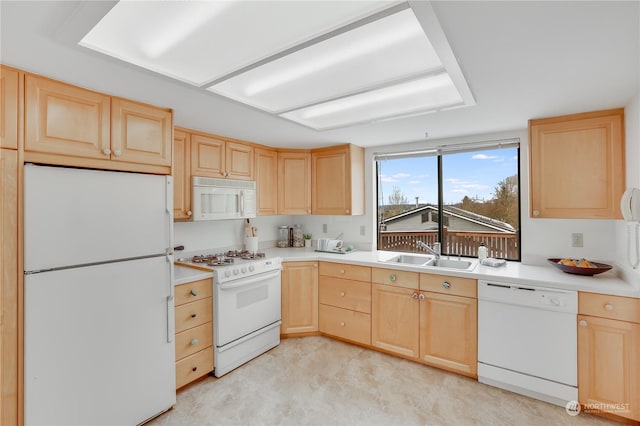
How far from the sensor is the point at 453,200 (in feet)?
10.8

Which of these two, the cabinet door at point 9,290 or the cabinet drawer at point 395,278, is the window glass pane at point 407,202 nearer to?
the cabinet drawer at point 395,278

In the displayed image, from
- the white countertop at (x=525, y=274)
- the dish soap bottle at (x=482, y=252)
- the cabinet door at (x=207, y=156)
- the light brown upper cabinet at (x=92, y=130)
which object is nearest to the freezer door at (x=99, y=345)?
the light brown upper cabinet at (x=92, y=130)

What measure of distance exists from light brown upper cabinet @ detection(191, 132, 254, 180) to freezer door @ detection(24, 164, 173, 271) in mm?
721

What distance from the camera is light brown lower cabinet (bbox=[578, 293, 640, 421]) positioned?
76.5 inches

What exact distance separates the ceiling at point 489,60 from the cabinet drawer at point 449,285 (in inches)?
54.2

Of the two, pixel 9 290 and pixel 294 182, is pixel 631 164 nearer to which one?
pixel 294 182

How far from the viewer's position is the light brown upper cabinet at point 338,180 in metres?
3.51

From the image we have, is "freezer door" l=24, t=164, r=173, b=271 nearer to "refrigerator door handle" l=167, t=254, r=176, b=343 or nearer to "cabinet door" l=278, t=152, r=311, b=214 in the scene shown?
"refrigerator door handle" l=167, t=254, r=176, b=343

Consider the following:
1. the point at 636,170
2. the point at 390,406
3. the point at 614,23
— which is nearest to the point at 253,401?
the point at 390,406

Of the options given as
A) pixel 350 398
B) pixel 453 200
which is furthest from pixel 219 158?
pixel 453 200

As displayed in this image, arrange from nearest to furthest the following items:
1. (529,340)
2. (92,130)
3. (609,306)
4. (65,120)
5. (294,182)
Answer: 1. (65,120)
2. (92,130)
3. (609,306)
4. (529,340)
5. (294,182)

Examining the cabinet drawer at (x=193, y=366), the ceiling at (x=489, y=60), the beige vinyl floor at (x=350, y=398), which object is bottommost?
the beige vinyl floor at (x=350, y=398)

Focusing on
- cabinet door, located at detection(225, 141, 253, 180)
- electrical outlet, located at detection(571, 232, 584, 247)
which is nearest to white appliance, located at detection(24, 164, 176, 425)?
cabinet door, located at detection(225, 141, 253, 180)

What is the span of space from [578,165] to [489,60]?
5.01 ft
